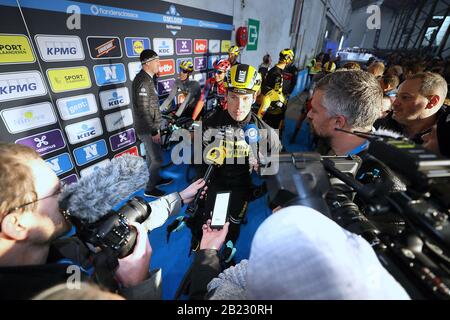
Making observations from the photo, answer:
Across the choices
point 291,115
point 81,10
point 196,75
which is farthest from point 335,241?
point 291,115

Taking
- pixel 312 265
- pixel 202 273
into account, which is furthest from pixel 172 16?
pixel 312 265

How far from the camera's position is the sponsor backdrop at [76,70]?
7.29 feet

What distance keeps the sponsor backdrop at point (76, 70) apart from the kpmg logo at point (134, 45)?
0.05 ft

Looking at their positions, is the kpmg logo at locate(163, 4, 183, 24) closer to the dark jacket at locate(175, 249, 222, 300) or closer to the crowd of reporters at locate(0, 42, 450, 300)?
the crowd of reporters at locate(0, 42, 450, 300)

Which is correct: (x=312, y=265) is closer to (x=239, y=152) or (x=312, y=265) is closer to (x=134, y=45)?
(x=239, y=152)

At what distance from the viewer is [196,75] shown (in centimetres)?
537

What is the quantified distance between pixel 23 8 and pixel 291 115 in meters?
7.67

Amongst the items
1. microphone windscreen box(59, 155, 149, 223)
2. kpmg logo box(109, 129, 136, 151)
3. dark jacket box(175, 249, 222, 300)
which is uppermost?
microphone windscreen box(59, 155, 149, 223)

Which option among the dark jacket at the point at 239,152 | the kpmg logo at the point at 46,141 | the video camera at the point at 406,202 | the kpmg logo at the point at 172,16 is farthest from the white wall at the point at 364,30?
the video camera at the point at 406,202

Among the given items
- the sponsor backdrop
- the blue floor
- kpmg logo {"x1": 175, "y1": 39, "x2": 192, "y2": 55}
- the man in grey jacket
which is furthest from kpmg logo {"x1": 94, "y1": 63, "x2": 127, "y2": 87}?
the blue floor

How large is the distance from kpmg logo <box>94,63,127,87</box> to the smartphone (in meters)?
2.68

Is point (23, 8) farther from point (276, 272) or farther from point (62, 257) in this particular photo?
point (276, 272)

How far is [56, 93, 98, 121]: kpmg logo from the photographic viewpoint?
2.73m

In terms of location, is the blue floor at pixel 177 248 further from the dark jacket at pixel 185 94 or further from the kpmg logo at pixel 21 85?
the kpmg logo at pixel 21 85
